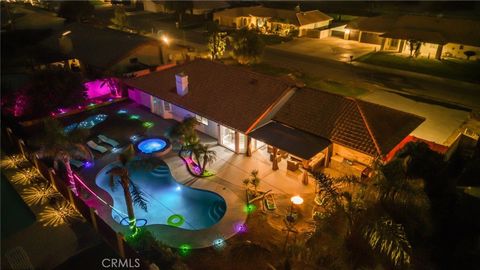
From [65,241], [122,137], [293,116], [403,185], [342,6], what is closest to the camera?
[403,185]

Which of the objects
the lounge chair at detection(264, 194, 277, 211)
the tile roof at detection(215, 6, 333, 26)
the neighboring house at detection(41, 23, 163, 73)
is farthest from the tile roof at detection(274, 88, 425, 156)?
the tile roof at detection(215, 6, 333, 26)

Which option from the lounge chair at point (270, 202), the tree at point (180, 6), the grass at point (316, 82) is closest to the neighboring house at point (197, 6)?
the tree at point (180, 6)

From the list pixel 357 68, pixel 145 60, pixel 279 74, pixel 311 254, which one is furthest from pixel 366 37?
pixel 311 254

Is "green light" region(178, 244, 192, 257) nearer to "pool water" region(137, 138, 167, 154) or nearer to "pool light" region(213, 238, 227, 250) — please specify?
"pool light" region(213, 238, 227, 250)

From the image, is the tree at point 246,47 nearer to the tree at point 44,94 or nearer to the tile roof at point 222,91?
the tile roof at point 222,91

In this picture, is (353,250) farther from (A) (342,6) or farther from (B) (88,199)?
(A) (342,6)

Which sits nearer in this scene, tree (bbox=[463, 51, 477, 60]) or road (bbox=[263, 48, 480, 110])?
road (bbox=[263, 48, 480, 110])
